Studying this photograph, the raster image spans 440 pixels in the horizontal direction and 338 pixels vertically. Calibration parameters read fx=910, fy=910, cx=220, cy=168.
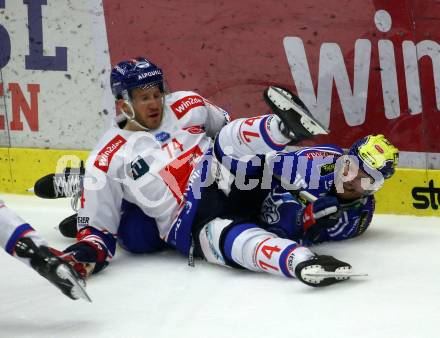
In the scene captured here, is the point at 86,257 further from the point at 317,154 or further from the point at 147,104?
the point at 317,154

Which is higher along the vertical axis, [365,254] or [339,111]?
[339,111]

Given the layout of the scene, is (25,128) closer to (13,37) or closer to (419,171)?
(13,37)

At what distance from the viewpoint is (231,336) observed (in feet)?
9.13

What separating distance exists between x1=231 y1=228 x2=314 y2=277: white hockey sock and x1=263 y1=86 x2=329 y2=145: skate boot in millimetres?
424

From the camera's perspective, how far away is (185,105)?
3865 mm

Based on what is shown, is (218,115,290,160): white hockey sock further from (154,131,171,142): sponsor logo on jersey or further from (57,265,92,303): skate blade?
(57,265,92,303): skate blade

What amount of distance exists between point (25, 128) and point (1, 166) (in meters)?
0.24

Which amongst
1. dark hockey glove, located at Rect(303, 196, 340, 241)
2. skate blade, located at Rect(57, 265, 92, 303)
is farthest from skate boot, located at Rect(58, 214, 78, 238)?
skate blade, located at Rect(57, 265, 92, 303)

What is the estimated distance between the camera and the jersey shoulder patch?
3.85 meters

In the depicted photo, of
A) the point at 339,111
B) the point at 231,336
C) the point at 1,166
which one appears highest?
the point at 339,111

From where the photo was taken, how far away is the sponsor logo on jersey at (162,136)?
3.78m

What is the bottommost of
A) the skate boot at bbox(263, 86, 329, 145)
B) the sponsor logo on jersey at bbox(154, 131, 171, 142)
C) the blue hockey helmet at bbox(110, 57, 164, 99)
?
the sponsor logo on jersey at bbox(154, 131, 171, 142)

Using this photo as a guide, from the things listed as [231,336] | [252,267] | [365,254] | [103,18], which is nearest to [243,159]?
[252,267]

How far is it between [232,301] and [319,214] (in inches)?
24.8
